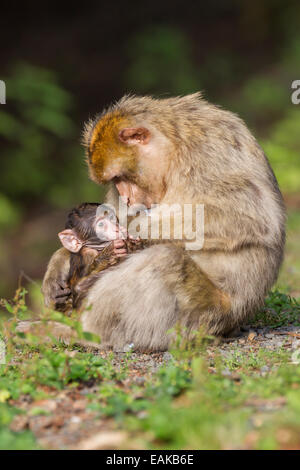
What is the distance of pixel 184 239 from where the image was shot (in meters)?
4.62

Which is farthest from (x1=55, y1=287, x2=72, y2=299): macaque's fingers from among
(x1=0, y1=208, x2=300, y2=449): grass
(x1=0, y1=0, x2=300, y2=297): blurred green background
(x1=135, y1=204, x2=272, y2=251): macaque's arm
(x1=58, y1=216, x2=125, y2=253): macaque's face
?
(x1=0, y1=0, x2=300, y2=297): blurred green background

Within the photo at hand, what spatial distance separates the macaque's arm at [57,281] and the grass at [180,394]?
1.80ft

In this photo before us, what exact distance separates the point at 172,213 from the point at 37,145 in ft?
30.6

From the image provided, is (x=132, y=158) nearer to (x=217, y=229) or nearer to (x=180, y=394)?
(x=217, y=229)

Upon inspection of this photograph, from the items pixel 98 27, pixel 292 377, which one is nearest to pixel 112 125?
pixel 292 377

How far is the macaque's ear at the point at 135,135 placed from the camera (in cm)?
492

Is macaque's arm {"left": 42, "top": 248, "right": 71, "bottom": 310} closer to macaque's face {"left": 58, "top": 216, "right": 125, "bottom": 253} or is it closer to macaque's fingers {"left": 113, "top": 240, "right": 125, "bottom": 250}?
macaque's face {"left": 58, "top": 216, "right": 125, "bottom": 253}

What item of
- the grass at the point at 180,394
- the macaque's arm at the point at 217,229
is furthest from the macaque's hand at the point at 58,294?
the macaque's arm at the point at 217,229

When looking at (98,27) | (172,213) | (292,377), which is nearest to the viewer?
(292,377)

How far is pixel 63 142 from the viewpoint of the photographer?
15.7m

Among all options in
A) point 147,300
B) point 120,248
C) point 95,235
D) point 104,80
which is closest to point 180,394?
point 147,300

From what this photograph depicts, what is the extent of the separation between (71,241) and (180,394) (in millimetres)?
2016

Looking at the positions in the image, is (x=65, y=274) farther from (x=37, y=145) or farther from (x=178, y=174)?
(x=37, y=145)

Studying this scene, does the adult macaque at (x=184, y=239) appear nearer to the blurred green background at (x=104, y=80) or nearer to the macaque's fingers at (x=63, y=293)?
the macaque's fingers at (x=63, y=293)
